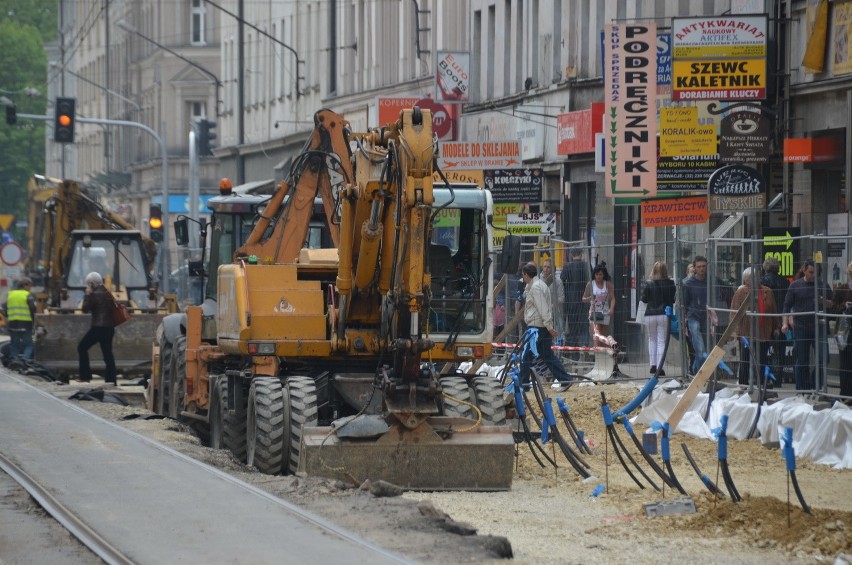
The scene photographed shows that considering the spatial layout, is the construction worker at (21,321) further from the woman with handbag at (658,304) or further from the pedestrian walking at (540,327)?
the woman with handbag at (658,304)

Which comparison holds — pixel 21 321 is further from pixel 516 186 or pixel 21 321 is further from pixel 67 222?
pixel 516 186

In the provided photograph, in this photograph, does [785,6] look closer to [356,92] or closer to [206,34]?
[356,92]

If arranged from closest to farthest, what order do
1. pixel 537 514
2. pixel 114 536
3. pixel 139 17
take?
pixel 114 536 < pixel 537 514 < pixel 139 17

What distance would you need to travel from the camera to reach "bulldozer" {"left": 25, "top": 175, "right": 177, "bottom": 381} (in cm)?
2920

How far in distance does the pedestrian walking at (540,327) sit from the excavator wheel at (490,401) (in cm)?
786

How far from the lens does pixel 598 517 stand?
12.9 meters

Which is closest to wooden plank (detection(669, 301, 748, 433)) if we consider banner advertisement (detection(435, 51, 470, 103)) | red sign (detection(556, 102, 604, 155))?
red sign (detection(556, 102, 604, 155))

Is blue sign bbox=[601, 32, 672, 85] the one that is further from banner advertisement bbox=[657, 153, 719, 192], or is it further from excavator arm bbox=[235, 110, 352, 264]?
excavator arm bbox=[235, 110, 352, 264]

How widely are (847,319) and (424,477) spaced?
5395 mm

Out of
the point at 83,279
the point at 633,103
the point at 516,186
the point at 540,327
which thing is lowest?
the point at 540,327

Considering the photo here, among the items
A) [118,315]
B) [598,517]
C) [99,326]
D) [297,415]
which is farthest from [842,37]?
[598,517]

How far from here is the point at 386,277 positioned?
1491 cm

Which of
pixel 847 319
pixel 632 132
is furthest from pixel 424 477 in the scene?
pixel 632 132

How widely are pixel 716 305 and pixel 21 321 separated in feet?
59.1
